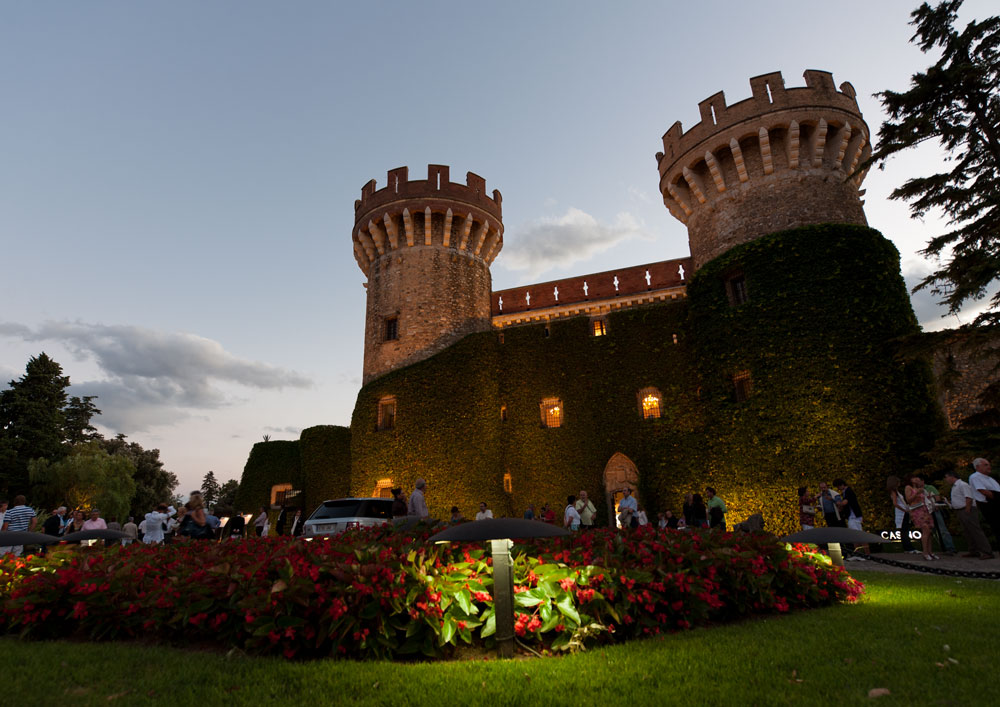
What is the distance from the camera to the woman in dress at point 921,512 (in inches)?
437

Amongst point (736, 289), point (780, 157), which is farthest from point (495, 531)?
point (780, 157)

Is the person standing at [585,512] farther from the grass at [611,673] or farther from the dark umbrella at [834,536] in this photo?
the grass at [611,673]

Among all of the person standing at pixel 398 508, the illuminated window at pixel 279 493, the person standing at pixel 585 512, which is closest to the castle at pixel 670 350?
the illuminated window at pixel 279 493

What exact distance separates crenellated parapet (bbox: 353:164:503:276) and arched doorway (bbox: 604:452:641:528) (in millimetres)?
12180

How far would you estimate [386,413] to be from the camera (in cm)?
2380

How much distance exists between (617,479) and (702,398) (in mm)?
4601

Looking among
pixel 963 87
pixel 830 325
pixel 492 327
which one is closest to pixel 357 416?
pixel 492 327

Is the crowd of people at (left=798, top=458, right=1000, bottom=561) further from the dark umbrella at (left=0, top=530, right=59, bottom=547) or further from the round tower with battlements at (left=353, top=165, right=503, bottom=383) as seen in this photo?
the round tower with battlements at (left=353, top=165, right=503, bottom=383)

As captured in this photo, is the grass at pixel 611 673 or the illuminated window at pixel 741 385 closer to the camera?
the grass at pixel 611 673

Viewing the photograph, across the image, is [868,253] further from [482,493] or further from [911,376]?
[482,493]

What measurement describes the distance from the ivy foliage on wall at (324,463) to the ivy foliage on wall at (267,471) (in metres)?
0.94

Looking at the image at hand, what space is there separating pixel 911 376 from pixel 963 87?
339 inches

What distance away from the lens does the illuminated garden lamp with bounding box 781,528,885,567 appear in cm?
772

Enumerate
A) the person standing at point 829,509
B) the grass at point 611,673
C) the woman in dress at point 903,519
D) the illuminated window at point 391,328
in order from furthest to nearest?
1. the illuminated window at point 391,328
2. the person standing at point 829,509
3. the woman in dress at point 903,519
4. the grass at point 611,673
